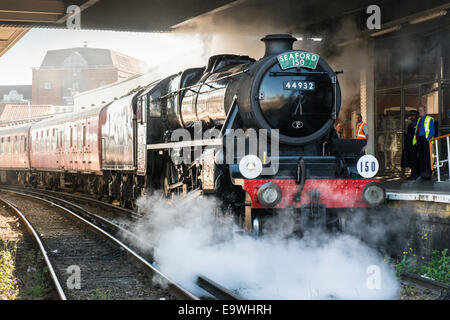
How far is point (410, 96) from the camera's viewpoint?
42.0ft

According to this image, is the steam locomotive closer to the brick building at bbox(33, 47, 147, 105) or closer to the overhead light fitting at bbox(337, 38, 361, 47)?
the overhead light fitting at bbox(337, 38, 361, 47)

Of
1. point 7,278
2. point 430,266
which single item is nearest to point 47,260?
point 7,278

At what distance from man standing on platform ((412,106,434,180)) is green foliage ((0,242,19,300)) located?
6914 mm

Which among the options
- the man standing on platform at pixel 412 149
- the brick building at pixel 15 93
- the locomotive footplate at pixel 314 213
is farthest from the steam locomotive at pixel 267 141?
the brick building at pixel 15 93

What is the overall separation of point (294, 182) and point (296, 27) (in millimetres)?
8118

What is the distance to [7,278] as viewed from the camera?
254 inches

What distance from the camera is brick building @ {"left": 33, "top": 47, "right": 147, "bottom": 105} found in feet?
240

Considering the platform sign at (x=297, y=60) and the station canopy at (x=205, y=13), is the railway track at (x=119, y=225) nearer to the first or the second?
the platform sign at (x=297, y=60)

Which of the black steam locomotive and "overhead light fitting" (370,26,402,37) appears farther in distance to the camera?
"overhead light fitting" (370,26,402,37)

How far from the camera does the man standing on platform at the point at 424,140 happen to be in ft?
31.7

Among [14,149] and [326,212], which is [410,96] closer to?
[326,212]

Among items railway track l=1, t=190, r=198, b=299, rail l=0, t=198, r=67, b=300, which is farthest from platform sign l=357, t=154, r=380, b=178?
rail l=0, t=198, r=67, b=300
